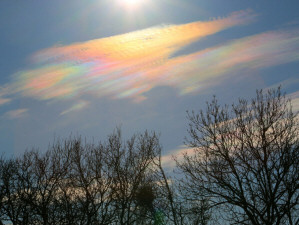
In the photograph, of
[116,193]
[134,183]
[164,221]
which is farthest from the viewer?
[164,221]

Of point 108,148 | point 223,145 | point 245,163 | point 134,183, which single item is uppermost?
point 108,148

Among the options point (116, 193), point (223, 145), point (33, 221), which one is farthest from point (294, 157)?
point (33, 221)

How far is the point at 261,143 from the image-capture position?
19672 mm

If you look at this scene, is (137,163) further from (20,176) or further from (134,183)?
(20,176)

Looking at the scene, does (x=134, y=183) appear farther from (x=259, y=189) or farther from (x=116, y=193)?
(x=259, y=189)

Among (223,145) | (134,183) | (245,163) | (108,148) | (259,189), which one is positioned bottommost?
(259,189)

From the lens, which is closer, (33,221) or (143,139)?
(33,221)

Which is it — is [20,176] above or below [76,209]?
above

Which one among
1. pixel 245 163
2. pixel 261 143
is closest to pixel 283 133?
pixel 261 143

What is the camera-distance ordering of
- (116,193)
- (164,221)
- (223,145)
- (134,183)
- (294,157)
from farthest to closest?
(164,221) < (134,183) < (116,193) < (223,145) < (294,157)

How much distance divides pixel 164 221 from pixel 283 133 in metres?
20.4

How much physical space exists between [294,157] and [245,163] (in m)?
2.43

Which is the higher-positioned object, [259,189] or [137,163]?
[137,163]

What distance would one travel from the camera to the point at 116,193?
31.4 m
